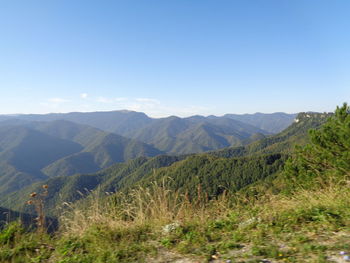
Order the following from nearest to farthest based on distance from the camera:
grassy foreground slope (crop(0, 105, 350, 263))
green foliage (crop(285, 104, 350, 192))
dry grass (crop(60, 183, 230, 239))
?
grassy foreground slope (crop(0, 105, 350, 263)), dry grass (crop(60, 183, 230, 239)), green foliage (crop(285, 104, 350, 192))

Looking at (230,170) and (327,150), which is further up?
(327,150)

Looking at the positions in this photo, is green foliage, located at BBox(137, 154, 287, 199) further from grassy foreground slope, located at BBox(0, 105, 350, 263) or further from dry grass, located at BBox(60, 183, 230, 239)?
grassy foreground slope, located at BBox(0, 105, 350, 263)

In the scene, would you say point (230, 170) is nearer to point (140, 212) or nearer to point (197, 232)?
point (140, 212)

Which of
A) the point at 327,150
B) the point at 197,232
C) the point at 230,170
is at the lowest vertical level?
the point at 230,170

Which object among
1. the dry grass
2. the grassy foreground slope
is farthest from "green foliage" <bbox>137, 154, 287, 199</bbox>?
the grassy foreground slope

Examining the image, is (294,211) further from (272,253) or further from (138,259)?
(138,259)

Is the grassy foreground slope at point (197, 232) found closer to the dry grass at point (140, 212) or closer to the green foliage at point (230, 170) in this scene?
the dry grass at point (140, 212)

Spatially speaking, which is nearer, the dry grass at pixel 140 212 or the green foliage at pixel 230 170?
the dry grass at pixel 140 212

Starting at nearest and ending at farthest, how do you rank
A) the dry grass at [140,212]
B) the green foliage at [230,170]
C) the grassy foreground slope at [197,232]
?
the grassy foreground slope at [197,232]
the dry grass at [140,212]
the green foliage at [230,170]

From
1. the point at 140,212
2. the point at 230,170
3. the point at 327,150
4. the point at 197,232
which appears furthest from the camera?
the point at 230,170

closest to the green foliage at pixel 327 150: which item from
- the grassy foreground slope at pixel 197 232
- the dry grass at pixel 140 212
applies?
the grassy foreground slope at pixel 197 232

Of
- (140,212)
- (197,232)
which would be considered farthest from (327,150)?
(140,212)

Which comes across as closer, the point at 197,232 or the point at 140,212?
the point at 197,232

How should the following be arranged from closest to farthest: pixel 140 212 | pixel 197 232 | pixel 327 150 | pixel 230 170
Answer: pixel 197 232
pixel 140 212
pixel 327 150
pixel 230 170
